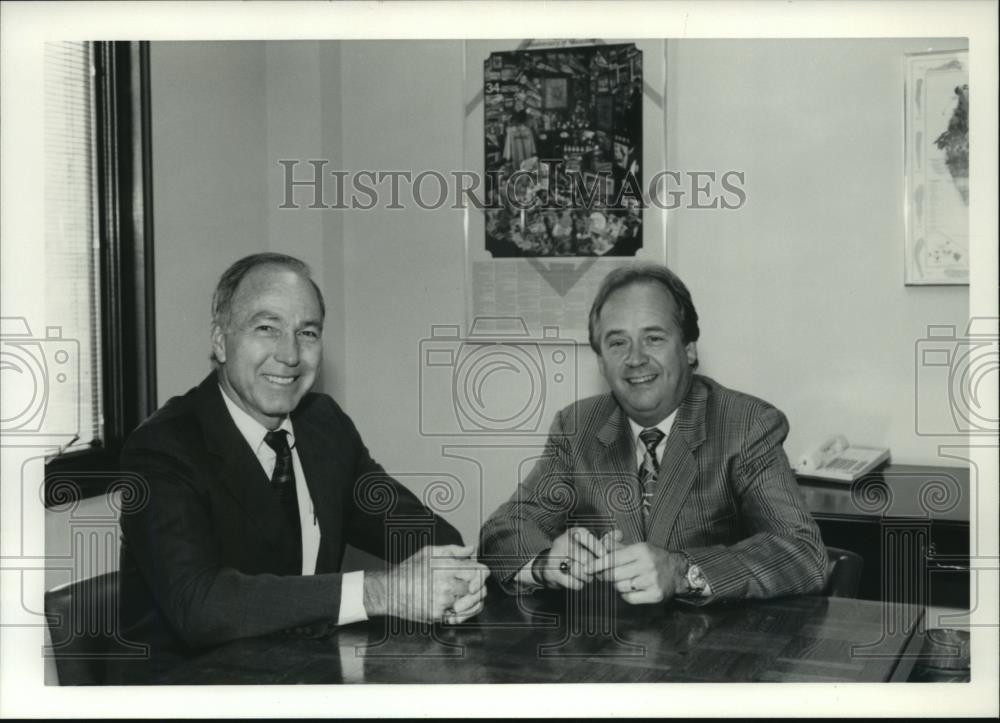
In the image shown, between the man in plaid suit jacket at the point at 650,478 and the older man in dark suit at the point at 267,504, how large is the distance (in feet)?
0.72

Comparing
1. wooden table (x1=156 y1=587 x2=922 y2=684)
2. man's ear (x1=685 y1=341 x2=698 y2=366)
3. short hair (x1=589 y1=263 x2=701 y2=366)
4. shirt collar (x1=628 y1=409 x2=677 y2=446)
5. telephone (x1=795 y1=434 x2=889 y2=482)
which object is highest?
short hair (x1=589 y1=263 x2=701 y2=366)

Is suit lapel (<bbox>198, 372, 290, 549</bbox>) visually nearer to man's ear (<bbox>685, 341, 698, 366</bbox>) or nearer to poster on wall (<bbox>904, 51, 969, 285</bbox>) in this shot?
man's ear (<bbox>685, 341, 698, 366</bbox>)

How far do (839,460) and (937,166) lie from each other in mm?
853

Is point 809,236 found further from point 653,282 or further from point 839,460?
point 839,460

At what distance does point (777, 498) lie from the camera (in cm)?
285

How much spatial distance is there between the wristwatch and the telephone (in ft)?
1.59

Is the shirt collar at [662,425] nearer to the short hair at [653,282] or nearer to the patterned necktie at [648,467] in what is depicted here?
the patterned necktie at [648,467]

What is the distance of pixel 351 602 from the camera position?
2.60 m

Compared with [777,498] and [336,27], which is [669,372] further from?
[336,27]

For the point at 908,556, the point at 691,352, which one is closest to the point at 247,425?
the point at 691,352

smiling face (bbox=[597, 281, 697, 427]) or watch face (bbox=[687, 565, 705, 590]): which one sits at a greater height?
smiling face (bbox=[597, 281, 697, 427])

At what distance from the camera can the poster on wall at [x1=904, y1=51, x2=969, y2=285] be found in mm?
2848

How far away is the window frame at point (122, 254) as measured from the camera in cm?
283

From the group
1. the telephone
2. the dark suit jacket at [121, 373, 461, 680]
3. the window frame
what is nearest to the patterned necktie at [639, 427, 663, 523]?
the telephone
